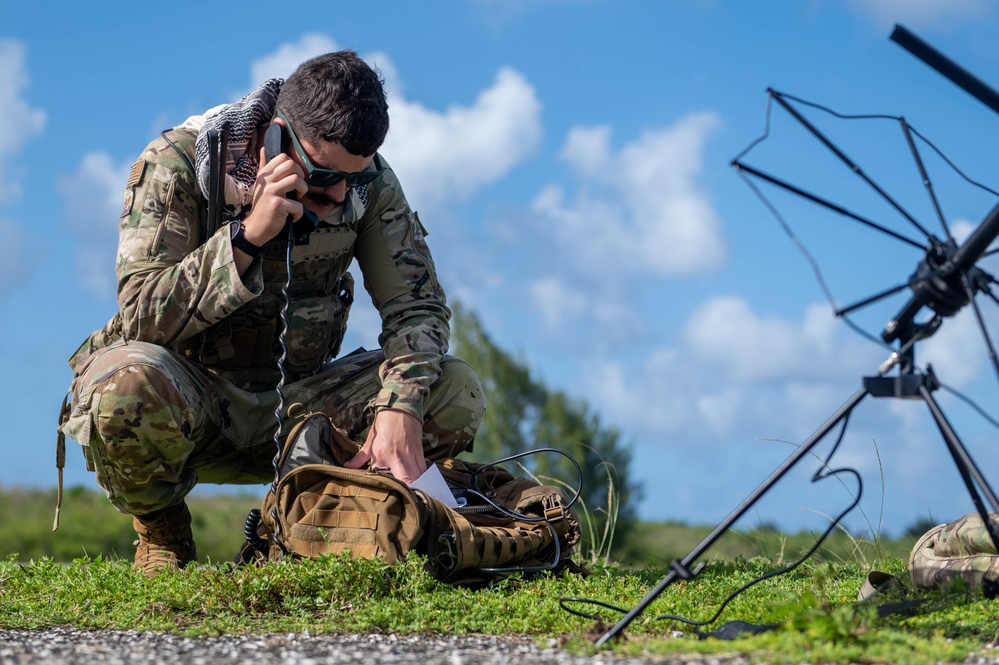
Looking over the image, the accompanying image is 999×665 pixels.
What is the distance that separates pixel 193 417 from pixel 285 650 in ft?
6.52

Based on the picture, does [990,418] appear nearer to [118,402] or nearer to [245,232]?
[245,232]

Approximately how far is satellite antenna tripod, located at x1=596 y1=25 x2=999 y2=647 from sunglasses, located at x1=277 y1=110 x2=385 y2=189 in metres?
2.32

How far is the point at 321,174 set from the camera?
15.7 ft

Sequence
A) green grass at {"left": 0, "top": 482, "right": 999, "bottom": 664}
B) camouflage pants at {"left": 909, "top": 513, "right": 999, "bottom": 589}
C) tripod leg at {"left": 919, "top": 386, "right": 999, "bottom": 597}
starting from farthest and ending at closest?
camouflage pants at {"left": 909, "top": 513, "right": 999, "bottom": 589}, green grass at {"left": 0, "top": 482, "right": 999, "bottom": 664}, tripod leg at {"left": 919, "top": 386, "right": 999, "bottom": 597}

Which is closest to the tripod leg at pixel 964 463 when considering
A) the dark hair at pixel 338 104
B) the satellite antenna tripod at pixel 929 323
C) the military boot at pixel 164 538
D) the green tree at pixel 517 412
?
the satellite antenna tripod at pixel 929 323

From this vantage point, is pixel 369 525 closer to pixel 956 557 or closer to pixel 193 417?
pixel 193 417

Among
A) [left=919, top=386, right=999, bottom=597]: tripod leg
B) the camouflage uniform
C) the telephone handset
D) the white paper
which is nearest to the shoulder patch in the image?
the camouflage uniform

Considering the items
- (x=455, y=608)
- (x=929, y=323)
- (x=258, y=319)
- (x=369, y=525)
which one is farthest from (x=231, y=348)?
(x=929, y=323)

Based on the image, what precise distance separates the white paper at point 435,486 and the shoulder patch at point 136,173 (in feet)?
7.08

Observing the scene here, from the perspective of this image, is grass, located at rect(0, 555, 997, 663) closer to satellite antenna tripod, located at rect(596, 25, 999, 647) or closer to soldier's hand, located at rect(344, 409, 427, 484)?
satellite antenna tripod, located at rect(596, 25, 999, 647)

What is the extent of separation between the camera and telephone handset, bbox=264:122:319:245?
483 cm

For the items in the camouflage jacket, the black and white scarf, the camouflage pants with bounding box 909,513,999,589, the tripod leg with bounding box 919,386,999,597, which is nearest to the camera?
the tripod leg with bounding box 919,386,999,597

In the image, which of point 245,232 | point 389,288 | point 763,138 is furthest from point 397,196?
point 763,138

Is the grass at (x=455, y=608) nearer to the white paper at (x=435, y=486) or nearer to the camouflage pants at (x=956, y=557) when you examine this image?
the camouflage pants at (x=956, y=557)
